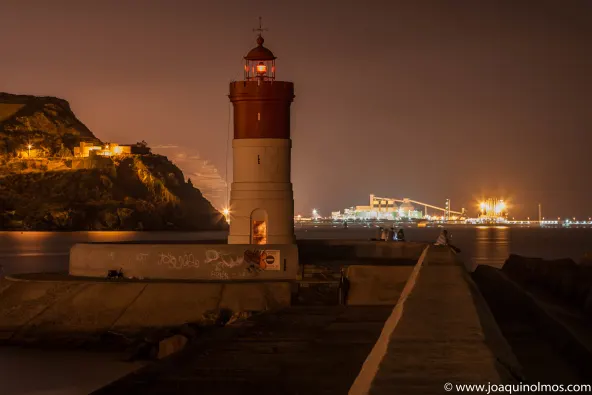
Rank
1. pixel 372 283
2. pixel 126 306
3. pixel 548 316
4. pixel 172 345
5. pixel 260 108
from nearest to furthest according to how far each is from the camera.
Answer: pixel 548 316 → pixel 172 345 → pixel 372 283 → pixel 126 306 → pixel 260 108

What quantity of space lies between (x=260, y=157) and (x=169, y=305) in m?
7.21

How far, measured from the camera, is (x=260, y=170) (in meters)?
26.9

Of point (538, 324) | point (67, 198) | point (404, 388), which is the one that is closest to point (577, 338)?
point (538, 324)

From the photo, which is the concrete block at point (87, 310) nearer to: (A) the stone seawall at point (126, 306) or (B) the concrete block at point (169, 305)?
(A) the stone seawall at point (126, 306)

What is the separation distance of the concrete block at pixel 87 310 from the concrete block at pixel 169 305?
29cm

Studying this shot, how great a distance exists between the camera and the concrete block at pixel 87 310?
69.1 ft

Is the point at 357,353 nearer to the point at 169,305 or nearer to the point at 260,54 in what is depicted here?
the point at 169,305

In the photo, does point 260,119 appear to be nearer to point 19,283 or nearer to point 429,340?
point 19,283

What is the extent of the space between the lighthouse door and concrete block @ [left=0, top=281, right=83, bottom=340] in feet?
22.0

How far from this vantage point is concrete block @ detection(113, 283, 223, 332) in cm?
2069

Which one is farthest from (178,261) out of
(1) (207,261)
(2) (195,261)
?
(1) (207,261)

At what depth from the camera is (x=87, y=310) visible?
21391mm

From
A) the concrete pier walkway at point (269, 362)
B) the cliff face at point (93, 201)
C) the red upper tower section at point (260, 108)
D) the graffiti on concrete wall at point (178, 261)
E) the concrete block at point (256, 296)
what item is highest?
the cliff face at point (93, 201)

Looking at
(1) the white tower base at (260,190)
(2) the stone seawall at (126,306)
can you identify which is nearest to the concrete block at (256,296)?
(2) the stone seawall at (126,306)
